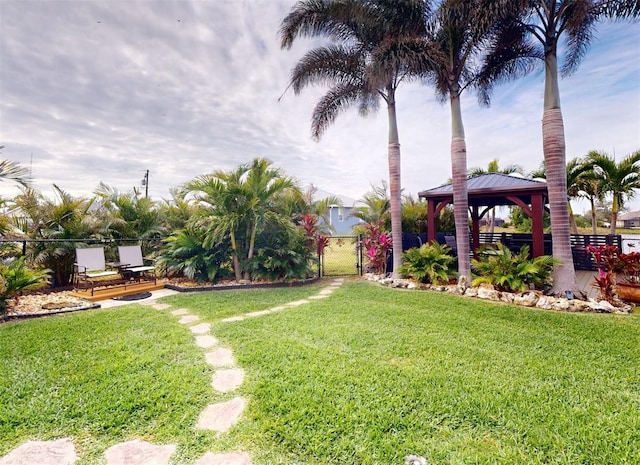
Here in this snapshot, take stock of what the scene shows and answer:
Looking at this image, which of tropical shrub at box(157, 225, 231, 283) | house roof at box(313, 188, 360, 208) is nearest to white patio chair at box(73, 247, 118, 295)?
tropical shrub at box(157, 225, 231, 283)

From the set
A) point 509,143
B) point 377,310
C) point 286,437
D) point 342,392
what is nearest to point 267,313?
point 377,310

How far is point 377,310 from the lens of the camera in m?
5.19

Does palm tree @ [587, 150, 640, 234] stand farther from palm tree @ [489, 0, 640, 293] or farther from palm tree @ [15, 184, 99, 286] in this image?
palm tree @ [15, 184, 99, 286]

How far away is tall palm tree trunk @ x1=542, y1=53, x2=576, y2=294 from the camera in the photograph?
5941mm

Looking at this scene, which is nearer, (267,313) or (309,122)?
(267,313)

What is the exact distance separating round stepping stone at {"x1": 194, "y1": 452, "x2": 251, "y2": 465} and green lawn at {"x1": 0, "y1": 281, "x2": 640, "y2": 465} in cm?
6

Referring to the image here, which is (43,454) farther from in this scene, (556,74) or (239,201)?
(556,74)

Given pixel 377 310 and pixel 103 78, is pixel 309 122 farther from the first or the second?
pixel 377 310

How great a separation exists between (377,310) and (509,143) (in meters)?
11.9

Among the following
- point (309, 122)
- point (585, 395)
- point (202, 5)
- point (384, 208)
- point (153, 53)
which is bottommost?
point (585, 395)

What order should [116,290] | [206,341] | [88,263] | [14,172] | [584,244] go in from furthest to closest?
[584,244] < [116,290] < [88,263] < [14,172] < [206,341]

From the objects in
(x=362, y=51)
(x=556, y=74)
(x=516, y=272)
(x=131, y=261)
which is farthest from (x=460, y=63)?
(x=131, y=261)

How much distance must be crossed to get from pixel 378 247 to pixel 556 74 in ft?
18.3

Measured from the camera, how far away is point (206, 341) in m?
3.79
